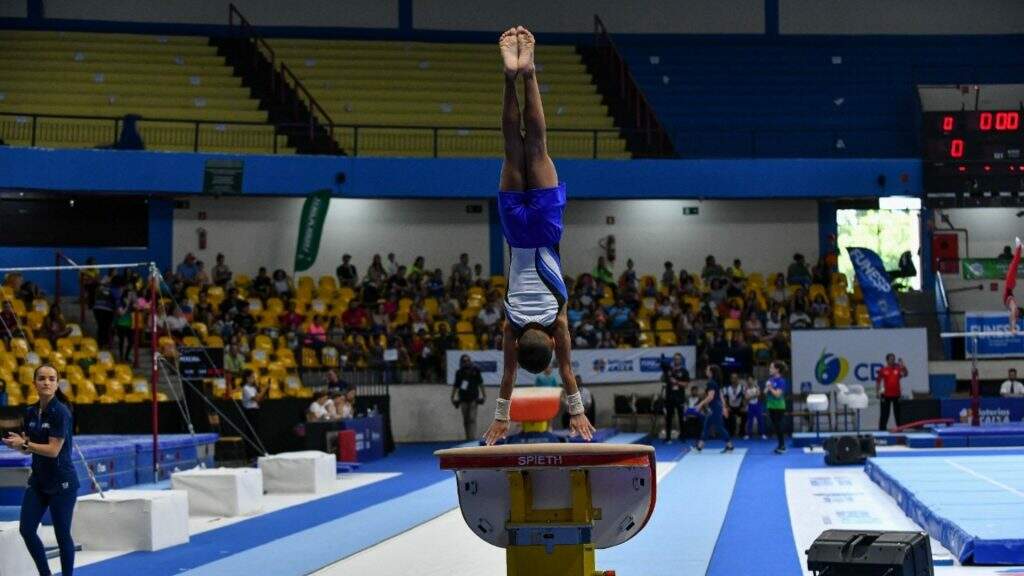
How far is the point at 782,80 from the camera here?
32094mm

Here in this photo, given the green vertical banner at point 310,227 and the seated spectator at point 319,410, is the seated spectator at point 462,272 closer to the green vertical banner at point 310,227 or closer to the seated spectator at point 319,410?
the green vertical banner at point 310,227

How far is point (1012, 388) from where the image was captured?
24.0 m

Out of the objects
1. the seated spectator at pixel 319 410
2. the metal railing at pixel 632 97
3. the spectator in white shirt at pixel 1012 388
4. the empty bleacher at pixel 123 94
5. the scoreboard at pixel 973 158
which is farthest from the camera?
the metal railing at pixel 632 97

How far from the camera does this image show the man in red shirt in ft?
74.5

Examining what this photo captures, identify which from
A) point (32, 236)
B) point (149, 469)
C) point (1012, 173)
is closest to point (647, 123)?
point (1012, 173)

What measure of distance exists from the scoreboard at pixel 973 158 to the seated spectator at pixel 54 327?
675 inches

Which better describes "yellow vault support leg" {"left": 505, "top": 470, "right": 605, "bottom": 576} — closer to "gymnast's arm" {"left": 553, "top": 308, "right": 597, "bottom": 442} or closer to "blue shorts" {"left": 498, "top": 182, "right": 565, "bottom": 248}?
"gymnast's arm" {"left": 553, "top": 308, "right": 597, "bottom": 442}

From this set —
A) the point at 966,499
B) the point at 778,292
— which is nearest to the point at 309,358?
the point at 778,292

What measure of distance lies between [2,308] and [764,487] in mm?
13828

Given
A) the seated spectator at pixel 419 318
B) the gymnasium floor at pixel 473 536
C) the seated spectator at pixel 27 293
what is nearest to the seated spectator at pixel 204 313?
the seated spectator at pixel 27 293

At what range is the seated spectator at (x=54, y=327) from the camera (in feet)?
74.1

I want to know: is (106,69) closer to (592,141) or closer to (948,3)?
(592,141)

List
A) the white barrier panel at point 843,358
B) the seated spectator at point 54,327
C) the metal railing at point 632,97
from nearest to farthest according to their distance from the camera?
1. the seated spectator at point 54,327
2. the white barrier panel at point 843,358
3. the metal railing at point 632,97

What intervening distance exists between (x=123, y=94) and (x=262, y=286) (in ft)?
18.6
